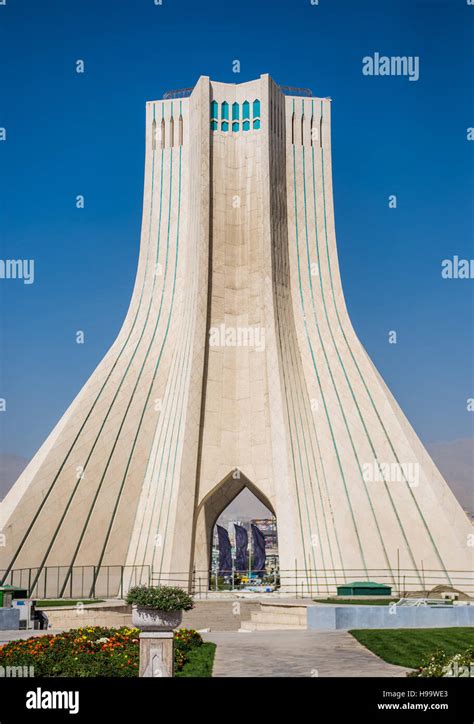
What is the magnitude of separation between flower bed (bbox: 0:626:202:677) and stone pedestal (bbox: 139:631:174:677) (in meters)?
0.71

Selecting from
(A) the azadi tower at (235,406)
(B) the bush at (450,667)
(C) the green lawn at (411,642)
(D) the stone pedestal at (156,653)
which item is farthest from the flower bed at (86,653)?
(A) the azadi tower at (235,406)

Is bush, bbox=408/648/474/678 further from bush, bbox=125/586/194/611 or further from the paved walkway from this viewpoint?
bush, bbox=125/586/194/611

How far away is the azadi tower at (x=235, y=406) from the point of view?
25.0m

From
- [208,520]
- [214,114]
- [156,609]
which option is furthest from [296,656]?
[214,114]

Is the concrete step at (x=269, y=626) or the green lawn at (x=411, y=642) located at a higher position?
the green lawn at (x=411, y=642)

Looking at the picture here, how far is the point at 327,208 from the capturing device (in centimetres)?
3134

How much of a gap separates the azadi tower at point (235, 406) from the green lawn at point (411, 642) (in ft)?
31.3

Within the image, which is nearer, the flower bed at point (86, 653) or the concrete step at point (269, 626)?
the flower bed at point (86, 653)

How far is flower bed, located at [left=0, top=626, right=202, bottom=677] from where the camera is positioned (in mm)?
10297

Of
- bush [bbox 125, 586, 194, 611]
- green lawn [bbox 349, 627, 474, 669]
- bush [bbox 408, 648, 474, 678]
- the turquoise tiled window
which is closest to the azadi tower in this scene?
the turquoise tiled window

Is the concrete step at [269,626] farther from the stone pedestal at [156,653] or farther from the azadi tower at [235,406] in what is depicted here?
the stone pedestal at [156,653]
